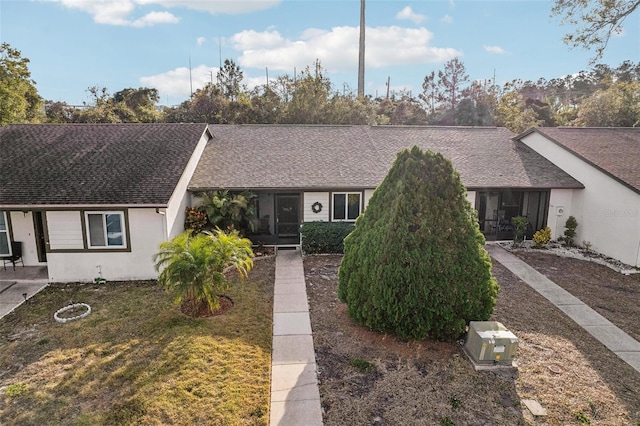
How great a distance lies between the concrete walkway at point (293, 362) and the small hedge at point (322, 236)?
2635mm

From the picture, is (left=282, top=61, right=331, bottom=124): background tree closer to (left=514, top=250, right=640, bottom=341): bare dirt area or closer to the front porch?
the front porch

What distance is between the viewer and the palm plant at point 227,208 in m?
13.4

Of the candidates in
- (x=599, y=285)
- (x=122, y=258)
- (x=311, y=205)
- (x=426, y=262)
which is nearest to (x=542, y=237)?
(x=599, y=285)

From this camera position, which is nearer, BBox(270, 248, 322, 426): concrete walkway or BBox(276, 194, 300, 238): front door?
BBox(270, 248, 322, 426): concrete walkway

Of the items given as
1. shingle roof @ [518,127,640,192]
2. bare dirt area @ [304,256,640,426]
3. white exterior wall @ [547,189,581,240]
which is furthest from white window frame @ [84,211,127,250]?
shingle roof @ [518,127,640,192]

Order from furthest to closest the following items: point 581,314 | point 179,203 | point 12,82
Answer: point 12,82 → point 179,203 → point 581,314

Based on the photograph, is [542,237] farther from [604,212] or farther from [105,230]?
[105,230]

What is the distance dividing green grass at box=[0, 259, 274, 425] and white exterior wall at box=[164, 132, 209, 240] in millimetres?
2279

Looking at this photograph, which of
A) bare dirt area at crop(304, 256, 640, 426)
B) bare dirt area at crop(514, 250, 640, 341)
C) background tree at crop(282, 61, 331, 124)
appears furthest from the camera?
background tree at crop(282, 61, 331, 124)

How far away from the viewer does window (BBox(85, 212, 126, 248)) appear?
11.4 m

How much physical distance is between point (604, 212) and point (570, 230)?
53.9 inches

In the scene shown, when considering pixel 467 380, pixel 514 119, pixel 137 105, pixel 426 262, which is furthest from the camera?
pixel 137 105

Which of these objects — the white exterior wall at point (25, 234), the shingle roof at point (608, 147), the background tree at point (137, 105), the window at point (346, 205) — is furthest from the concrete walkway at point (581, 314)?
the background tree at point (137, 105)

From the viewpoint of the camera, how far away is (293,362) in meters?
7.53
